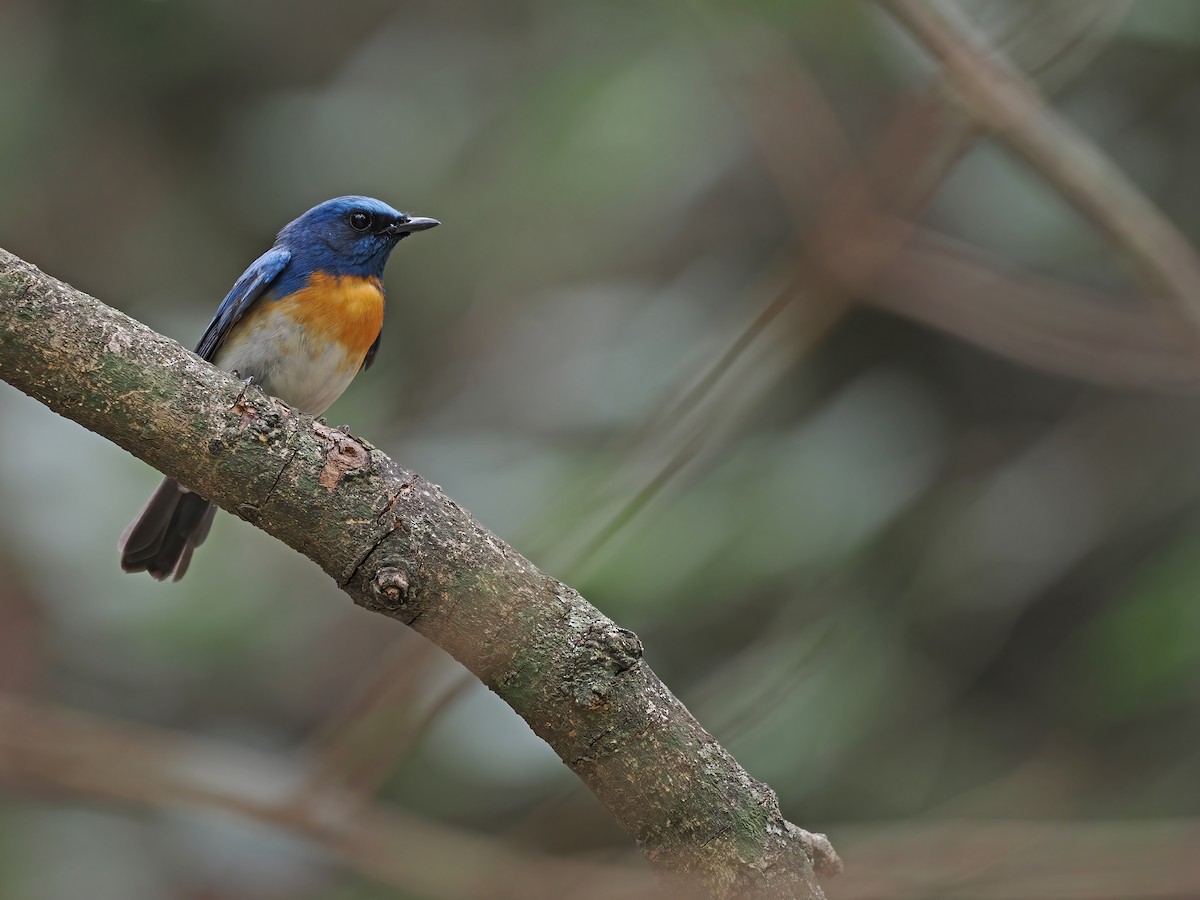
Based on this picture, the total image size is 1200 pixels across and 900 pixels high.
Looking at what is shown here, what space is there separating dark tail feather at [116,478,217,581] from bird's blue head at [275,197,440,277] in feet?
3.07

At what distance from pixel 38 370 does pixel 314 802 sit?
2.05m

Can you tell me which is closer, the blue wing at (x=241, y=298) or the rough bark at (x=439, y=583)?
the rough bark at (x=439, y=583)

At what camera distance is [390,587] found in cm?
196

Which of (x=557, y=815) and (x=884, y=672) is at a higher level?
(x=884, y=672)

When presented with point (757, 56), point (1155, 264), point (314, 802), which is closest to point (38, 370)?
point (314, 802)

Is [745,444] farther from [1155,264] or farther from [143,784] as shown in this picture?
[143,784]

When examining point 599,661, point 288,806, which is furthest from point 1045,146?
point 288,806

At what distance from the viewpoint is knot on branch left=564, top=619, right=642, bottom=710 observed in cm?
195

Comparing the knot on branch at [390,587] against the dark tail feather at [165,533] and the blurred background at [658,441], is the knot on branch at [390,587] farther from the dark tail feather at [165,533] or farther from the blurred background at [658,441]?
the dark tail feather at [165,533]

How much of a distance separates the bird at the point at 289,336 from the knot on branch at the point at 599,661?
2.24 metres

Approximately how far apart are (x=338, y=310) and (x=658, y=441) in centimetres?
131

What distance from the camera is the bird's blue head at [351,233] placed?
432cm

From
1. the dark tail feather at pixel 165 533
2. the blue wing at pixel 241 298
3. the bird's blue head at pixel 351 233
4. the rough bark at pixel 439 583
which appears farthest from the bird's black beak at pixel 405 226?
the rough bark at pixel 439 583

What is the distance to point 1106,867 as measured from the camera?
304cm
